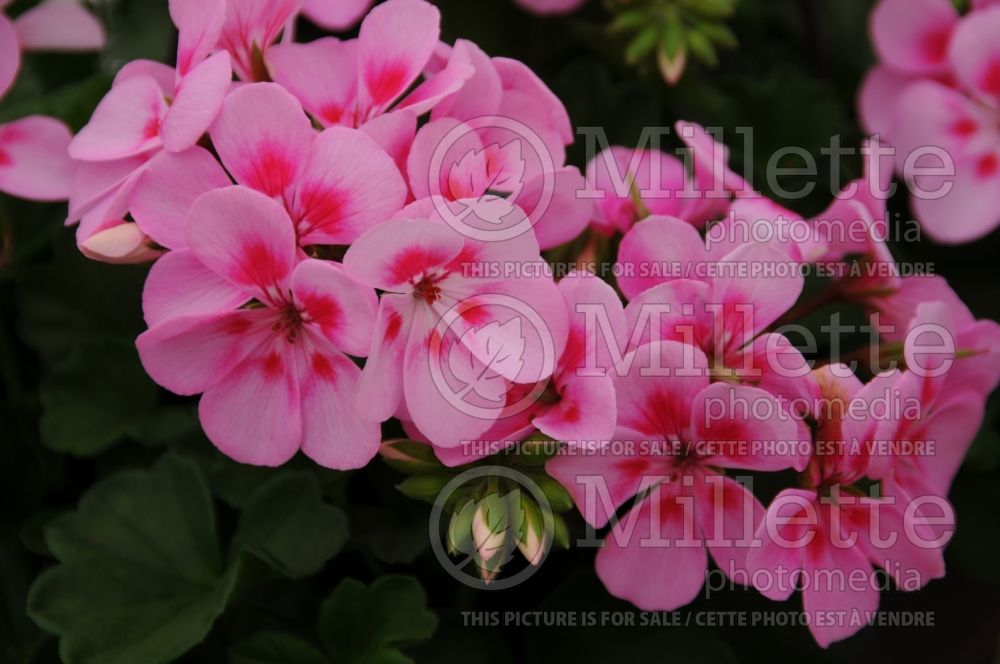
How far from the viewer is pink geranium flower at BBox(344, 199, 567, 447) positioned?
18.2 inches

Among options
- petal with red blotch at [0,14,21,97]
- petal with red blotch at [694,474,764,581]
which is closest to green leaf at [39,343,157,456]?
petal with red blotch at [0,14,21,97]

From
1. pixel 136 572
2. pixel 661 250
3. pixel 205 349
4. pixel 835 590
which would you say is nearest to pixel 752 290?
pixel 661 250

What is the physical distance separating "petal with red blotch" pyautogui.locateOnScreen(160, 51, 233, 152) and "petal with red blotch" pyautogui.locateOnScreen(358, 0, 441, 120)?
75 millimetres

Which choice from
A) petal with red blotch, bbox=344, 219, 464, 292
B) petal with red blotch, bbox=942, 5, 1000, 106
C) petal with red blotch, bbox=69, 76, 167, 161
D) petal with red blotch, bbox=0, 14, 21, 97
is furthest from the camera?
petal with red blotch, bbox=942, 5, 1000, 106

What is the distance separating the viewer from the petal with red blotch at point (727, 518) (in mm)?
521

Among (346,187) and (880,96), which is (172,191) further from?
(880,96)

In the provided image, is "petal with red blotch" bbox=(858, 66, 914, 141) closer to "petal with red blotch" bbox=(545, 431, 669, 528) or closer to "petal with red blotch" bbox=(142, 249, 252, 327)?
"petal with red blotch" bbox=(545, 431, 669, 528)

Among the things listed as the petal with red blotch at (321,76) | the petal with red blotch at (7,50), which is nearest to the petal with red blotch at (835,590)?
the petal with red blotch at (321,76)

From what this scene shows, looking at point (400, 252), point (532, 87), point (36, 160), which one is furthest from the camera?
point (36, 160)

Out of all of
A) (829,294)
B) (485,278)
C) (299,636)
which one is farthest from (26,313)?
(829,294)

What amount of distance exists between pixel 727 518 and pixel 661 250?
138mm

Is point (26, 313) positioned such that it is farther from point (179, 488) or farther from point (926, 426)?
point (926, 426)

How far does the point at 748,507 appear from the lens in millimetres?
521

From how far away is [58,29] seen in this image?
820 millimetres
